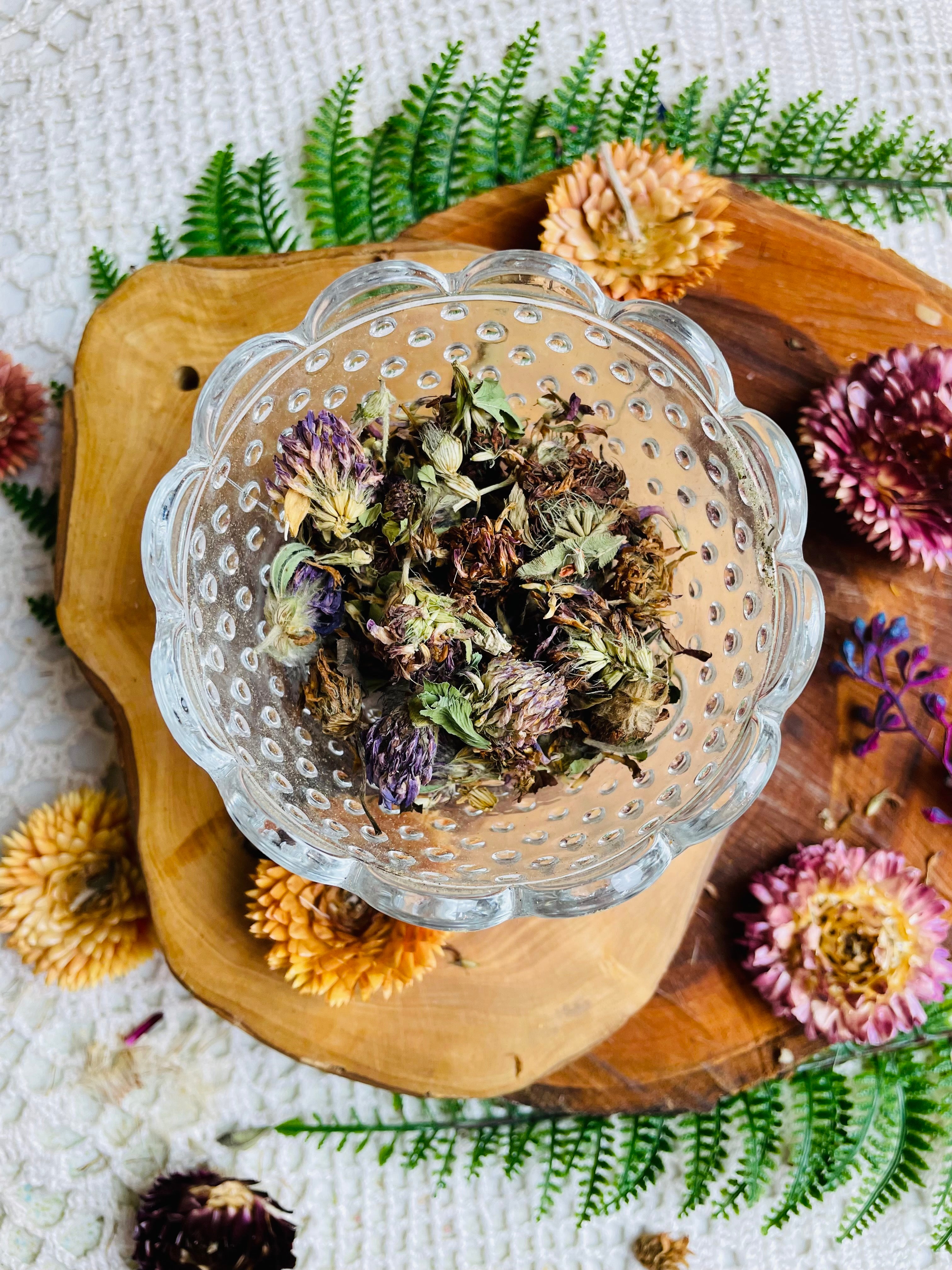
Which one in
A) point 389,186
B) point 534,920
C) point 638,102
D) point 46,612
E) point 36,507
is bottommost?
point 534,920

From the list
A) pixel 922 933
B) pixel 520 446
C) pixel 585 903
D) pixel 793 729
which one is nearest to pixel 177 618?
pixel 520 446

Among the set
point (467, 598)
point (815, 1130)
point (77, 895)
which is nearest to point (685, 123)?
point (467, 598)

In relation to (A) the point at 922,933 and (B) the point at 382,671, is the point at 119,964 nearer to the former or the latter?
(B) the point at 382,671

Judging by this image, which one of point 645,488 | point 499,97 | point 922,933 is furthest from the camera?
Result: point 499,97

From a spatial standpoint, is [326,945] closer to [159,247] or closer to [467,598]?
[467,598]

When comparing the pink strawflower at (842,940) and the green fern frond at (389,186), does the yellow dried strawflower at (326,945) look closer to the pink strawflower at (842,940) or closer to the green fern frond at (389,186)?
the pink strawflower at (842,940)

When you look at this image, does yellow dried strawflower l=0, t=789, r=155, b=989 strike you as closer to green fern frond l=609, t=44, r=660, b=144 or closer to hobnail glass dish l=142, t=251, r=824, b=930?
hobnail glass dish l=142, t=251, r=824, b=930
